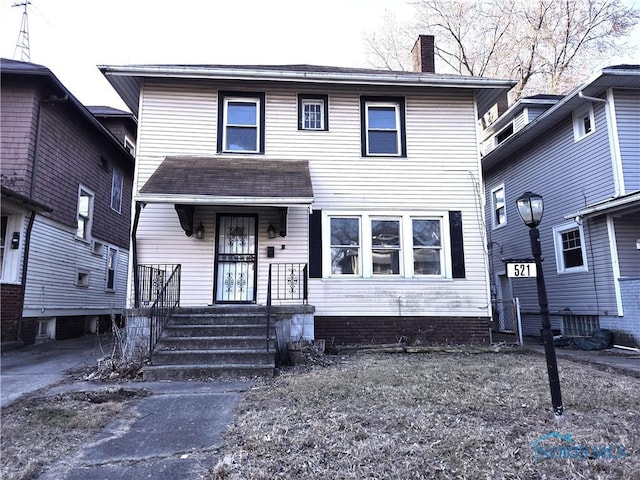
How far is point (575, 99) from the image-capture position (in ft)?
32.8

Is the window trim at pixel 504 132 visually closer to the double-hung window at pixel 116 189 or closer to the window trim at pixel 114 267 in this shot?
the double-hung window at pixel 116 189

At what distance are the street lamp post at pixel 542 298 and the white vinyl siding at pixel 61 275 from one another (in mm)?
9239

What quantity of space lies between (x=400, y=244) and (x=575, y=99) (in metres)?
5.60

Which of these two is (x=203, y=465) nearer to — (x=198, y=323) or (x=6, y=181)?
(x=198, y=323)

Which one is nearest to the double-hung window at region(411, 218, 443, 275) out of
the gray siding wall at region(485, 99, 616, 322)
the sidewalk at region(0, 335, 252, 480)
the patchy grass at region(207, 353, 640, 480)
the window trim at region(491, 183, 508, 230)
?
the patchy grass at region(207, 353, 640, 480)

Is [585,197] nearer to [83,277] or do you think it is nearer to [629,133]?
[629,133]

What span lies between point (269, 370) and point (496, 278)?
1106 centimetres

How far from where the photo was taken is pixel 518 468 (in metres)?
2.90

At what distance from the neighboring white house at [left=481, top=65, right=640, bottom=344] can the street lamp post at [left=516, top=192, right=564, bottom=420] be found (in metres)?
5.67

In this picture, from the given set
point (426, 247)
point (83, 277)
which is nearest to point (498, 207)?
point (426, 247)

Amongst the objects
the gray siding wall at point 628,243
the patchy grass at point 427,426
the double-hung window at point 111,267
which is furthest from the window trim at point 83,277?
the gray siding wall at point 628,243

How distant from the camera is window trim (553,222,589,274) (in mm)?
10352

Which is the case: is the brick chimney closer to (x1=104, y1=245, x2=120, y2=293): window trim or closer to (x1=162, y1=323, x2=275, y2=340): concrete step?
(x1=162, y1=323, x2=275, y2=340): concrete step

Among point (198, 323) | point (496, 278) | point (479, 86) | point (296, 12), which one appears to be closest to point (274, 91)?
point (479, 86)
